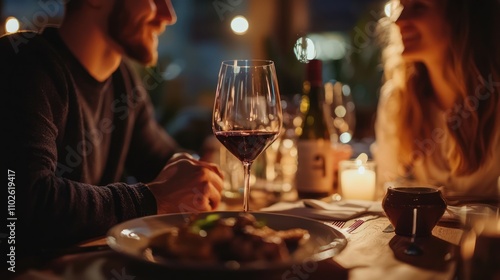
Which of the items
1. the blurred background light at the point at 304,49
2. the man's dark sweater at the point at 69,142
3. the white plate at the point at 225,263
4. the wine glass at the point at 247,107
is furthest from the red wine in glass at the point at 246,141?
the blurred background light at the point at 304,49

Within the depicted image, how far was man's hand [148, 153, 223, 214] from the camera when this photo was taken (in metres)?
1.16

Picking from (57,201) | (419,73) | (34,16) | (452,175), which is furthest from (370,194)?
(34,16)

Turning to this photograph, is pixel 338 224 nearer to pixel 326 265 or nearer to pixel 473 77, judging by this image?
pixel 326 265

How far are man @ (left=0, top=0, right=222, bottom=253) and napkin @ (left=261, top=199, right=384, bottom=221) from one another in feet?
0.54

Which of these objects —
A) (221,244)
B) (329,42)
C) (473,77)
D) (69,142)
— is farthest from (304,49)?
(329,42)

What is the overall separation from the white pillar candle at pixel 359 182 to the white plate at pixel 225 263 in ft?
1.87

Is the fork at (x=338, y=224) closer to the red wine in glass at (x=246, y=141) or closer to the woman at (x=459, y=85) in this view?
the red wine in glass at (x=246, y=141)

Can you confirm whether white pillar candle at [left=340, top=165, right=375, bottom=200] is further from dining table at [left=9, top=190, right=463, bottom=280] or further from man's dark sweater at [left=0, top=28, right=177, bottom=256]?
man's dark sweater at [left=0, top=28, right=177, bottom=256]

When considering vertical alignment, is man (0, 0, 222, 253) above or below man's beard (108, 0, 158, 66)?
below

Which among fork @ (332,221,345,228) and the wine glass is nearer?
the wine glass

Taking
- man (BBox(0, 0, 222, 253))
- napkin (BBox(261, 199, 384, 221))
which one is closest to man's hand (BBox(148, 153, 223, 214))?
man (BBox(0, 0, 222, 253))

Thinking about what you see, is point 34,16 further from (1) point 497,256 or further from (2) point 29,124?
(1) point 497,256

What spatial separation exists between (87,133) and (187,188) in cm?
54

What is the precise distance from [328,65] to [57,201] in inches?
120
